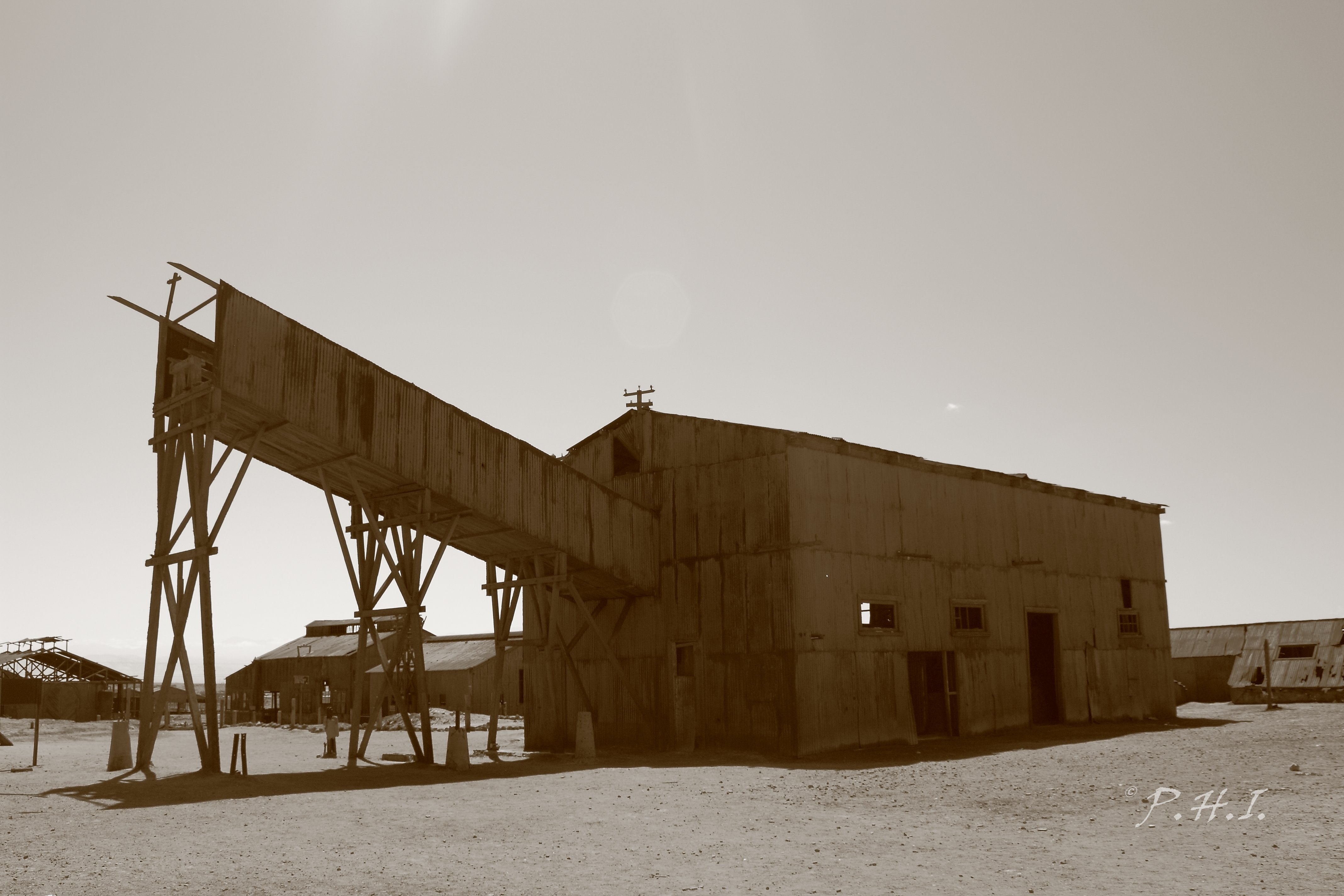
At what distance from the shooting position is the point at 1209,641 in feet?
173

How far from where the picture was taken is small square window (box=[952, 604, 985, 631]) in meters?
28.0

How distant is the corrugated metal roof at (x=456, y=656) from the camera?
5078 cm

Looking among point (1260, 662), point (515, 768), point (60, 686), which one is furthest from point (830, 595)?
point (60, 686)

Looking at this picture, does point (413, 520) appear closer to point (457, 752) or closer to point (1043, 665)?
point (457, 752)

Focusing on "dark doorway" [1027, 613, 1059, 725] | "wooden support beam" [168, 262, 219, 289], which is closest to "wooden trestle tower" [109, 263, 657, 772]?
"wooden support beam" [168, 262, 219, 289]

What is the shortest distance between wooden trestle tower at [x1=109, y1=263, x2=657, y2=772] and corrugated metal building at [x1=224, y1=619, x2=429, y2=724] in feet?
85.6

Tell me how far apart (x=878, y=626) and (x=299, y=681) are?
3998cm

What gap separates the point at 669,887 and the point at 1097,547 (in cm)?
2865

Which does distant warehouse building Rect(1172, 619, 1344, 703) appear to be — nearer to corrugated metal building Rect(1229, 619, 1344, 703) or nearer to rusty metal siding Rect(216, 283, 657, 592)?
corrugated metal building Rect(1229, 619, 1344, 703)

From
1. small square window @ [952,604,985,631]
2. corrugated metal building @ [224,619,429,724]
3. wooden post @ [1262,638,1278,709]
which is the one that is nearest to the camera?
small square window @ [952,604,985,631]

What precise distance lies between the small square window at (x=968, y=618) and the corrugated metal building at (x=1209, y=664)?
25.7 meters

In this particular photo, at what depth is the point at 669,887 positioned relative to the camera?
930cm

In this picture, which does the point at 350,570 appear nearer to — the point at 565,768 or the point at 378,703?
the point at 378,703

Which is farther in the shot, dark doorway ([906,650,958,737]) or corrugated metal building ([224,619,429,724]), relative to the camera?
corrugated metal building ([224,619,429,724])
